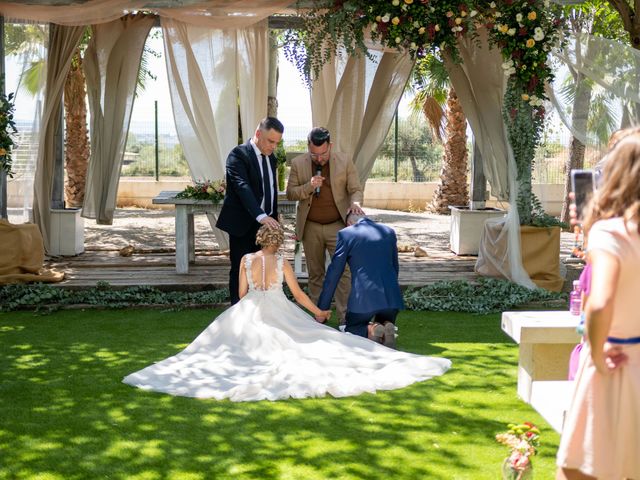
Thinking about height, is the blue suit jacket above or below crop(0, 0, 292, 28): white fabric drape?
below

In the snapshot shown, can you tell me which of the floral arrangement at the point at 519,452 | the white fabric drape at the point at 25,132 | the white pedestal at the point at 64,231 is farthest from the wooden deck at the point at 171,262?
the floral arrangement at the point at 519,452

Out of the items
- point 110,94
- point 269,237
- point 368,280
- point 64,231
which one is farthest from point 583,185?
point 64,231

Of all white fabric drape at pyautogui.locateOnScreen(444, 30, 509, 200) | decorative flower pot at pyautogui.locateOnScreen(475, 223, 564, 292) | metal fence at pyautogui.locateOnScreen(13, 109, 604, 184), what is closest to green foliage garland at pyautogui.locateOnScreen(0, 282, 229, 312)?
decorative flower pot at pyautogui.locateOnScreen(475, 223, 564, 292)

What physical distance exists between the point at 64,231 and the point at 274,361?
18.4 ft

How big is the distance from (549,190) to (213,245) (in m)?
5.05

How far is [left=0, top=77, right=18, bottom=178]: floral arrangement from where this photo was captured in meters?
9.42

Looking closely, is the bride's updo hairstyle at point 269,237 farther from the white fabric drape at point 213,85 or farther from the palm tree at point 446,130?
the palm tree at point 446,130

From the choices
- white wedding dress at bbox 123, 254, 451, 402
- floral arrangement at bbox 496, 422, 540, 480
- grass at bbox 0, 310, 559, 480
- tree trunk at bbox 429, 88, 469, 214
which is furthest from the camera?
tree trunk at bbox 429, 88, 469, 214

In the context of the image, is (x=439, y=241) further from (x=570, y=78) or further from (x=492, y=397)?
(x=492, y=397)

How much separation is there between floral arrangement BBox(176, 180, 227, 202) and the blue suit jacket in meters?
2.97

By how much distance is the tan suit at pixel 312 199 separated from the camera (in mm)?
7738

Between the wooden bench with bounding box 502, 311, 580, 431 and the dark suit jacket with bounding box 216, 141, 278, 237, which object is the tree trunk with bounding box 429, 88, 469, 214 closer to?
the dark suit jacket with bounding box 216, 141, 278, 237

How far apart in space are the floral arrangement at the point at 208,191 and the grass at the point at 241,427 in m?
2.66

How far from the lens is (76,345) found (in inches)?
285
